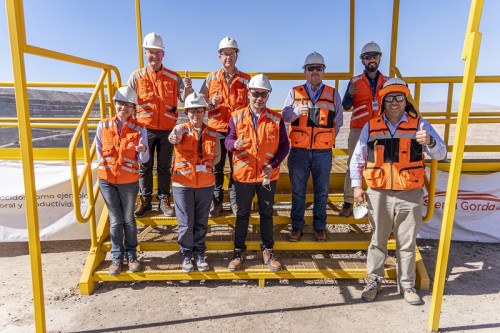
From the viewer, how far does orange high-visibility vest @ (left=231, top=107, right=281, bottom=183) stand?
12.0ft

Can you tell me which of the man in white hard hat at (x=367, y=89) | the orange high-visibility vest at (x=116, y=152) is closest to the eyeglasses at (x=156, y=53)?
the orange high-visibility vest at (x=116, y=152)

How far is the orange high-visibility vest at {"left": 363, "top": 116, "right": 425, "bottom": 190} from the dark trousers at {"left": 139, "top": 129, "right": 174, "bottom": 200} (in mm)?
2288

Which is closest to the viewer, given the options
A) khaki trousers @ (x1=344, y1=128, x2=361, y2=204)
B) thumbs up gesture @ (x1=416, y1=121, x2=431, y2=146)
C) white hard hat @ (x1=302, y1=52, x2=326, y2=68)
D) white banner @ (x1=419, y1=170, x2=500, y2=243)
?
thumbs up gesture @ (x1=416, y1=121, x2=431, y2=146)

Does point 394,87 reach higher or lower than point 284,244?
→ higher

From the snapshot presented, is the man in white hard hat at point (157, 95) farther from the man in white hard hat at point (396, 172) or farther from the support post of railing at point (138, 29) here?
the man in white hard hat at point (396, 172)

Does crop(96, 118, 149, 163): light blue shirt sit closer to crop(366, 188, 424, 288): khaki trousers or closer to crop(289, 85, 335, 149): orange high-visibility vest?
crop(289, 85, 335, 149): orange high-visibility vest

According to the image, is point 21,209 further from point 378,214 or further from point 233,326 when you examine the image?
point 378,214

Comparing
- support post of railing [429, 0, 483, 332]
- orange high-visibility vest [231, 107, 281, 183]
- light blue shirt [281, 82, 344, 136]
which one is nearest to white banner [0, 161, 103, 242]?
orange high-visibility vest [231, 107, 281, 183]

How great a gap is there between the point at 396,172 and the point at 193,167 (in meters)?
1.98

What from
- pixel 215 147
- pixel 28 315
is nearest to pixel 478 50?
pixel 215 147

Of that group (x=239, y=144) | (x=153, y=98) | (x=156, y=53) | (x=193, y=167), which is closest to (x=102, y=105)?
(x=153, y=98)

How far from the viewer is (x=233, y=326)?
10.8ft

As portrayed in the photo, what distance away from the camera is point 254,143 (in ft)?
11.9

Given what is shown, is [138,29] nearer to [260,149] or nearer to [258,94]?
[258,94]
